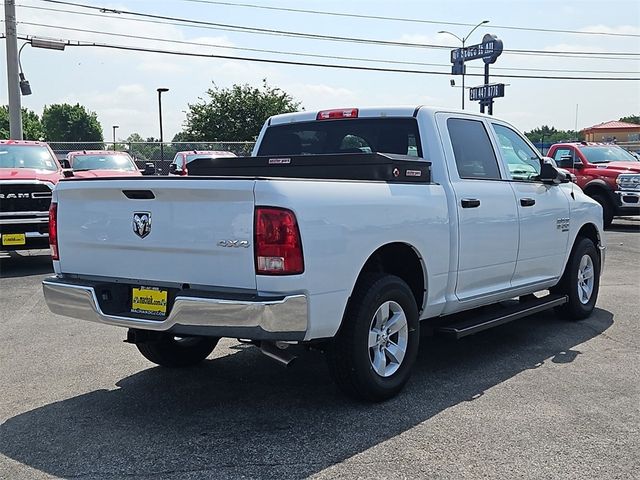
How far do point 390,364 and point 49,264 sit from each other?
8592 mm

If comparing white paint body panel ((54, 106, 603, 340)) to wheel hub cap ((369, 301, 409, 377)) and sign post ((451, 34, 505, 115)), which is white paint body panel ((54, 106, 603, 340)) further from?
sign post ((451, 34, 505, 115))

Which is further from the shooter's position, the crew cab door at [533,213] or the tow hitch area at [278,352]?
the crew cab door at [533,213]

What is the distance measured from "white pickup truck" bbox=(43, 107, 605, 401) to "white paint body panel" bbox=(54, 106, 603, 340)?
1 cm

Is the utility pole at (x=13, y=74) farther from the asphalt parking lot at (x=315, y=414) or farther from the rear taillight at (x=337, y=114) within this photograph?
the rear taillight at (x=337, y=114)

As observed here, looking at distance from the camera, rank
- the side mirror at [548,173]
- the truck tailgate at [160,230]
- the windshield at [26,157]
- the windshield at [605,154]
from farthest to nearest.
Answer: the windshield at [605,154] < the windshield at [26,157] < the side mirror at [548,173] < the truck tailgate at [160,230]

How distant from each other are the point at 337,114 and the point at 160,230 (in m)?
2.32

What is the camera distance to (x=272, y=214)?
3869mm

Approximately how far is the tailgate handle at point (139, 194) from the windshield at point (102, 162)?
12.7m

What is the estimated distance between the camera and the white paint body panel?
13.0 ft

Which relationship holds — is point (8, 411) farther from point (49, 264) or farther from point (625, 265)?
point (625, 265)

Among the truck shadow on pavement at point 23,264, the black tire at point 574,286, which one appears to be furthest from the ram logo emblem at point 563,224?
the truck shadow on pavement at point 23,264

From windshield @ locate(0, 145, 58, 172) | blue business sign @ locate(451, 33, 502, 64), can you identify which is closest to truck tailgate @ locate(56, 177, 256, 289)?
windshield @ locate(0, 145, 58, 172)

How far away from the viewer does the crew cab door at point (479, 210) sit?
5324mm

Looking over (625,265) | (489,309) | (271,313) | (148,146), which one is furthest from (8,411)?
(148,146)
